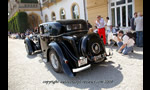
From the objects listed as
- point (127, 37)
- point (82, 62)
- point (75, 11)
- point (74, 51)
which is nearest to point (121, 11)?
point (127, 37)

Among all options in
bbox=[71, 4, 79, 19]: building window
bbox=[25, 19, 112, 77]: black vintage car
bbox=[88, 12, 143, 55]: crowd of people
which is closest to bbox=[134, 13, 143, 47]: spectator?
bbox=[88, 12, 143, 55]: crowd of people

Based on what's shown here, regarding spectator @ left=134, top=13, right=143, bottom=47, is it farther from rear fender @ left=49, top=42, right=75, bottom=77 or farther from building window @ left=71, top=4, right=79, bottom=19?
building window @ left=71, top=4, right=79, bottom=19

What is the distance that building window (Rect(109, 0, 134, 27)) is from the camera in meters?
8.48

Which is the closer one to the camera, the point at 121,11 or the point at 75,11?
the point at 121,11

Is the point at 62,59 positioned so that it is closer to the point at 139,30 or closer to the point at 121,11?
the point at 139,30

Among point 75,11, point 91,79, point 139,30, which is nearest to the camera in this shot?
point 91,79

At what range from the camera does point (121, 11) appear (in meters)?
9.04

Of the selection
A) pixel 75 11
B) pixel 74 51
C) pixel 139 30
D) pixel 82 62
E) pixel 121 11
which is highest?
pixel 75 11

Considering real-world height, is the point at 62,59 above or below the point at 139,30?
below

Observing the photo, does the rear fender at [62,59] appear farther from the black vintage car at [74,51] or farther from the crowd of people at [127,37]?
the crowd of people at [127,37]

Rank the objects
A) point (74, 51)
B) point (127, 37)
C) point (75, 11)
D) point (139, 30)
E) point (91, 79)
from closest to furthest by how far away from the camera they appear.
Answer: point (91, 79)
point (74, 51)
point (127, 37)
point (139, 30)
point (75, 11)

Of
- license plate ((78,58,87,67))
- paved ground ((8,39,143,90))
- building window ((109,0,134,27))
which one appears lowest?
paved ground ((8,39,143,90))

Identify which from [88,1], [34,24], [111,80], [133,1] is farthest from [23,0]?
[111,80]
